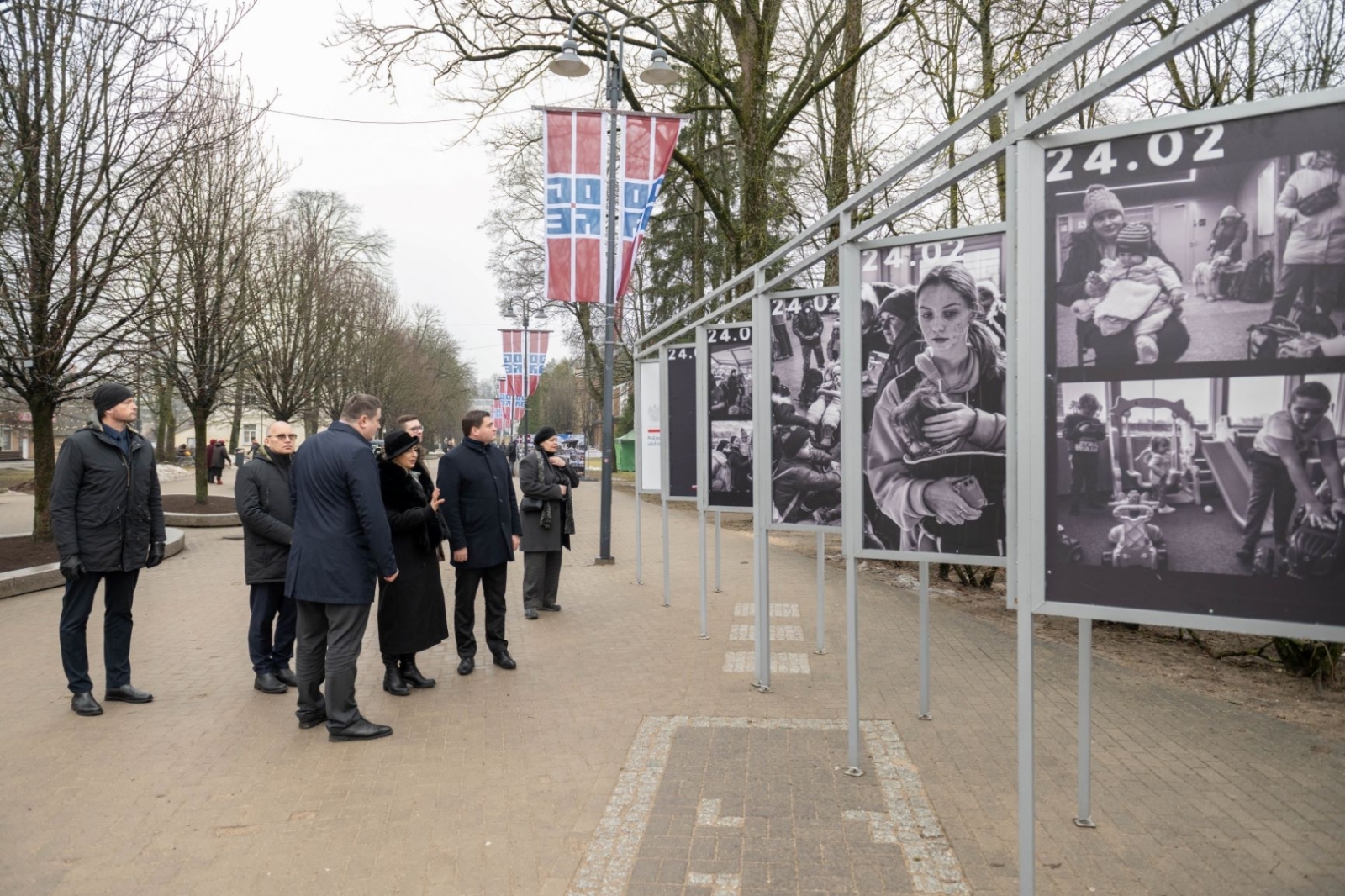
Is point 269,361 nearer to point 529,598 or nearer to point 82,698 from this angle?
point 529,598

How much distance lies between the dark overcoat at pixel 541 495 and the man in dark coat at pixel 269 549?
292 cm

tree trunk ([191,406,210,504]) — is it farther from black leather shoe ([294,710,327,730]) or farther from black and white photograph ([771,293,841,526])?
black and white photograph ([771,293,841,526])

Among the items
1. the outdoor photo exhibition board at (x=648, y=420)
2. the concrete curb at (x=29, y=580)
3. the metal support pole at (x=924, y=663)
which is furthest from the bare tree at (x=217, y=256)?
the metal support pole at (x=924, y=663)

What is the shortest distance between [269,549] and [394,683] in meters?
1.23

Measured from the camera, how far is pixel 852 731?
15.8 feet

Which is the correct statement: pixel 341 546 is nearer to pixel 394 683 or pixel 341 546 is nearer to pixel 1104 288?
pixel 394 683

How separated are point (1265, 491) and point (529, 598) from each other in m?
7.66

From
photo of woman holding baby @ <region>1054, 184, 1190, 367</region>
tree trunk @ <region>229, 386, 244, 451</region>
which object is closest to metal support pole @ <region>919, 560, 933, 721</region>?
photo of woman holding baby @ <region>1054, 184, 1190, 367</region>

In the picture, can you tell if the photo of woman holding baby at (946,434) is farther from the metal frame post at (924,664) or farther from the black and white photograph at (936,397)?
the metal frame post at (924,664)

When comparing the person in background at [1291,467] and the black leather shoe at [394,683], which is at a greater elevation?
the person in background at [1291,467]

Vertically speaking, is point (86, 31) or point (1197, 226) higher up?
point (86, 31)

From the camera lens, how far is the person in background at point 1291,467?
2.53 m

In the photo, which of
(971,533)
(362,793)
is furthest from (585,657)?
(971,533)

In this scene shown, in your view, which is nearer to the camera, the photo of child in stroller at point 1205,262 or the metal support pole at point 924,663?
the photo of child in stroller at point 1205,262
